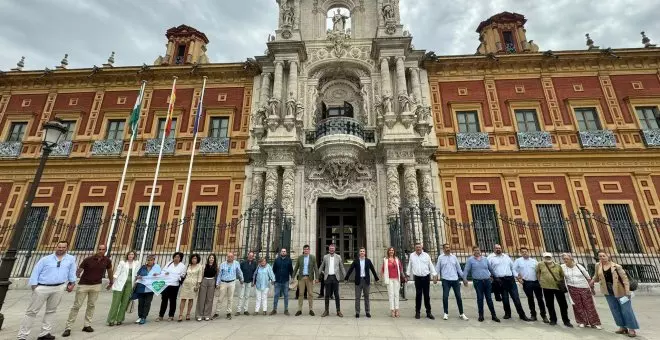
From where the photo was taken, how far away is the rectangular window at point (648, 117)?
1472 centimetres

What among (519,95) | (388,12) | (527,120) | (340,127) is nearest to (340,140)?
(340,127)

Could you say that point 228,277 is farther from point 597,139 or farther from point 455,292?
point 597,139

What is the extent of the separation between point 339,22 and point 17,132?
19138 millimetres

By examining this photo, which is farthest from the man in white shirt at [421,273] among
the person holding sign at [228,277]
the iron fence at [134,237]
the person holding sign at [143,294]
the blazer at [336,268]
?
the iron fence at [134,237]

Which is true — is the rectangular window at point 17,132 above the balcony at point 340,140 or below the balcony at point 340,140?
above

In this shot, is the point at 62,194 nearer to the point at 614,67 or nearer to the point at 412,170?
the point at 412,170

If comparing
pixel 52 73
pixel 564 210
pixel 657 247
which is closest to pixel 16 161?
pixel 52 73

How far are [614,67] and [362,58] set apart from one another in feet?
43.7

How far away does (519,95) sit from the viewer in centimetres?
1575

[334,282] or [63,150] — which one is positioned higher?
[63,150]

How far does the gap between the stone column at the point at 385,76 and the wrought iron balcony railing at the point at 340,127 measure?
2.34m

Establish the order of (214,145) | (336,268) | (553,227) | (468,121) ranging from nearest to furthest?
(336,268) → (553,227) → (214,145) → (468,121)

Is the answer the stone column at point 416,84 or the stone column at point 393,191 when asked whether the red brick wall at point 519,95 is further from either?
the stone column at point 393,191

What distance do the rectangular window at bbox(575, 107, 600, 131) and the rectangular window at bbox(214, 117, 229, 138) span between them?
59.3 feet
